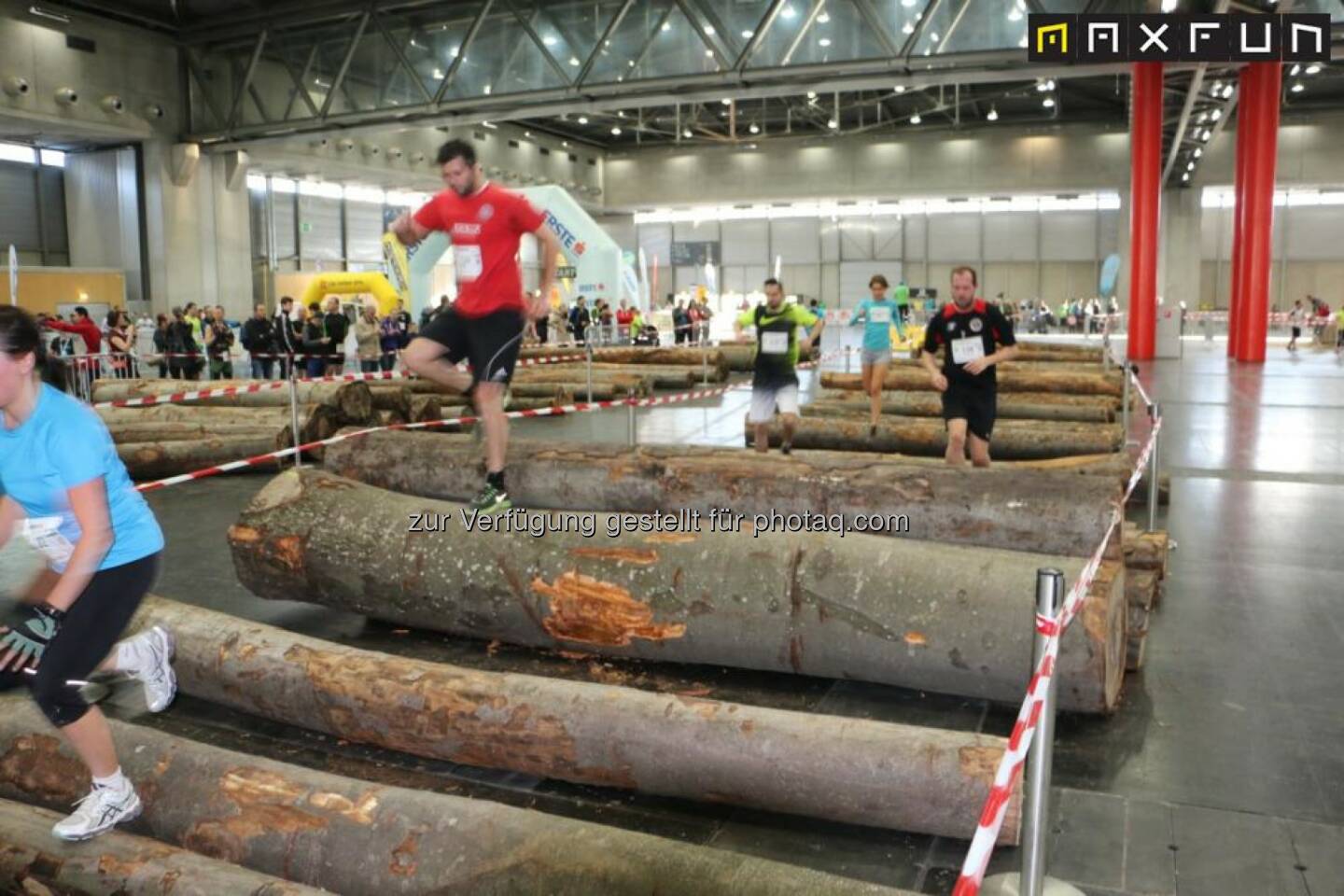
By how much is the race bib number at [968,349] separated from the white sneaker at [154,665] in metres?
5.33

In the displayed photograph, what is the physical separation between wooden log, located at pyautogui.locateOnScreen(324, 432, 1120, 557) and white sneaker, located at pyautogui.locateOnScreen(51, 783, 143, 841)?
2.76 metres

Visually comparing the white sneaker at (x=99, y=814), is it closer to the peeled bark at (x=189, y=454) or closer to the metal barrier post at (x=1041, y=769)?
the metal barrier post at (x=1041, y=769)

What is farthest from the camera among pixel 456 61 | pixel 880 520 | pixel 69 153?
pixel 69 153

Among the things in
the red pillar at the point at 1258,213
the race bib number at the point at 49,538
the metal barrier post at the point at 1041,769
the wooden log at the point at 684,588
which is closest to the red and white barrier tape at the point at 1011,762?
the metal barrier post at the point at 1041,769

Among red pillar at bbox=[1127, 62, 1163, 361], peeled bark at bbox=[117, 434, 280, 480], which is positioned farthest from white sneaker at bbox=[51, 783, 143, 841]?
red pillar at bbox=[1127, 62, 1163, 361]

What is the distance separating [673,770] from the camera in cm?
334

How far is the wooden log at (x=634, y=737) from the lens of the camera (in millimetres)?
3129

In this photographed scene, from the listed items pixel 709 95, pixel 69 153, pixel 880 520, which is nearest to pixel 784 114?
pixel 709 95

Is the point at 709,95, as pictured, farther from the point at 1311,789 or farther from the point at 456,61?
the point at 1311,789

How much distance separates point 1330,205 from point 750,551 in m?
47.0

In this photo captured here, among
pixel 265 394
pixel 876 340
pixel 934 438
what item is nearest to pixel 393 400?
pixel 265 394

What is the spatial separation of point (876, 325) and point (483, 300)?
7.02 m

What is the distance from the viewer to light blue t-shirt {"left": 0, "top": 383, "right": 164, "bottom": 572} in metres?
2.82

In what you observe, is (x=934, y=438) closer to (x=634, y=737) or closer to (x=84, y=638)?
(x=634, y=737)
